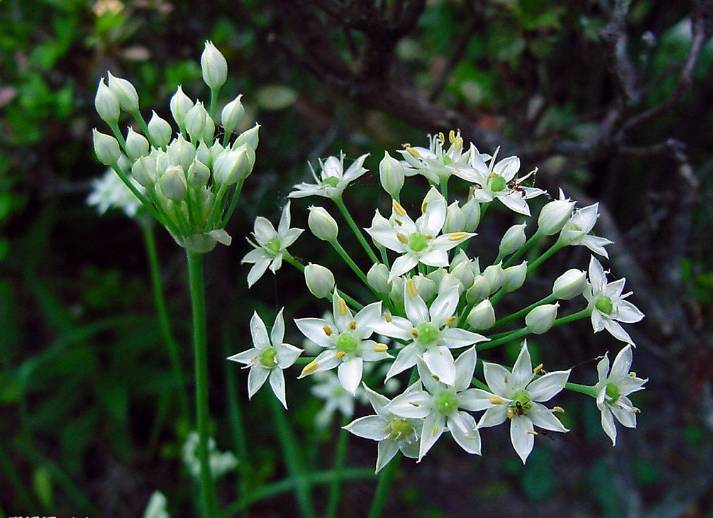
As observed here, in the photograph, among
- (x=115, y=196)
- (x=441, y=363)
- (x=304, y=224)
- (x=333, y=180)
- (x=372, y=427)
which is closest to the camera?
(x=441, y=363)

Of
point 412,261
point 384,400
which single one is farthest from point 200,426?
point 412,261

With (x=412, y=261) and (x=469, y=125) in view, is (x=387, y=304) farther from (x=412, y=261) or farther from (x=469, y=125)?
(x=469, y=125)

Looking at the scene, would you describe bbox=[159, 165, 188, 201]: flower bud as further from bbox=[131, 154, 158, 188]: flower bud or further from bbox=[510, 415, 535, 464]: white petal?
bbox=[510, 415, 535, 464]: white petal

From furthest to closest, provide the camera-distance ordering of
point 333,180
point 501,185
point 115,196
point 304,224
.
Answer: point 304,224 < point 115,196 < point 333,180 < point 501,185

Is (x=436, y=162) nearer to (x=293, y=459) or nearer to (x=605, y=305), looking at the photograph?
(x=605, y=305)

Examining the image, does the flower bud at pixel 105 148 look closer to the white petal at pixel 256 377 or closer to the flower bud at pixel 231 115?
the flower bud at pixel 231 115

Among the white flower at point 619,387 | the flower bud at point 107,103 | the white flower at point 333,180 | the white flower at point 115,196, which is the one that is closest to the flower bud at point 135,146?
the flower bud at point 107,103

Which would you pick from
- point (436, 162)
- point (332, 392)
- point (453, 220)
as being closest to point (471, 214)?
point (453, 220)
